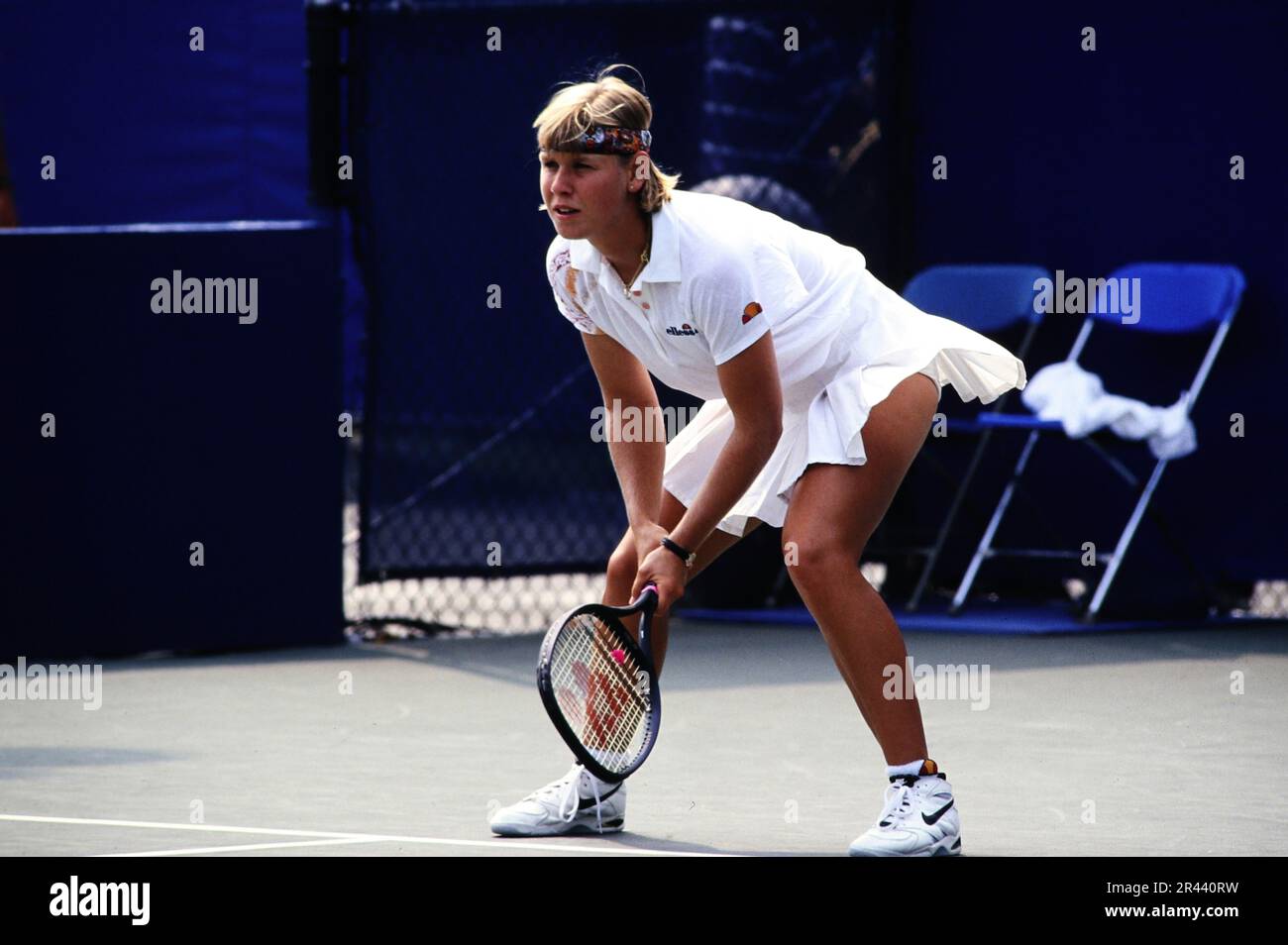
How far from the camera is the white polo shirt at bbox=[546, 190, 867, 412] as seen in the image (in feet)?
15.6

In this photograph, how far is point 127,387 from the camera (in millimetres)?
8008

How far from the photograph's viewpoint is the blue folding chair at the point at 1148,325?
8.81m

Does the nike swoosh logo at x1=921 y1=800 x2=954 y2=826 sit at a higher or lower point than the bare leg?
lower

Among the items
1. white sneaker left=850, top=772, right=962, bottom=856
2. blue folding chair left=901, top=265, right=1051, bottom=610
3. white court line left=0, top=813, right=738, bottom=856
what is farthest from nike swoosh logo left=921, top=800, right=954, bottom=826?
blue folding chair left=901, top=265, right=1051, bottom=610

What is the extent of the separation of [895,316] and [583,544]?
4.18 metres

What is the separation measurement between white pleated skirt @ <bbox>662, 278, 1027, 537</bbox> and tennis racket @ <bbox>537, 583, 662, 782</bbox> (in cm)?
34

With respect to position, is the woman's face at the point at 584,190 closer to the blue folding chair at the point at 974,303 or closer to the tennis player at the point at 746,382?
the tennis player at the point at 746,382

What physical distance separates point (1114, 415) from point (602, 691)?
13.8 feet

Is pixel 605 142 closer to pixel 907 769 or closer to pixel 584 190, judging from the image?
pixel 584 190

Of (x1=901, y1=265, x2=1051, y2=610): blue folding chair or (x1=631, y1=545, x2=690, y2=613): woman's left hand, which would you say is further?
(x1=901, y1=265, x2=1051, y2=610): blue folding chair

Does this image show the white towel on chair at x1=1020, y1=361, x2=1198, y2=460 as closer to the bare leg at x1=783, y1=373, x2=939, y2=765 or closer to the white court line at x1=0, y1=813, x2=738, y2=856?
the bare leg at x1=783, y1=373, x2=939, y2=765

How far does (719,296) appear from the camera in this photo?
4738 mm

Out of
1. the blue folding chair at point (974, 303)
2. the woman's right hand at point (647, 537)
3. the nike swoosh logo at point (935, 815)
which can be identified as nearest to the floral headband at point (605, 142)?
the woman's right hand at point (647, 537)
